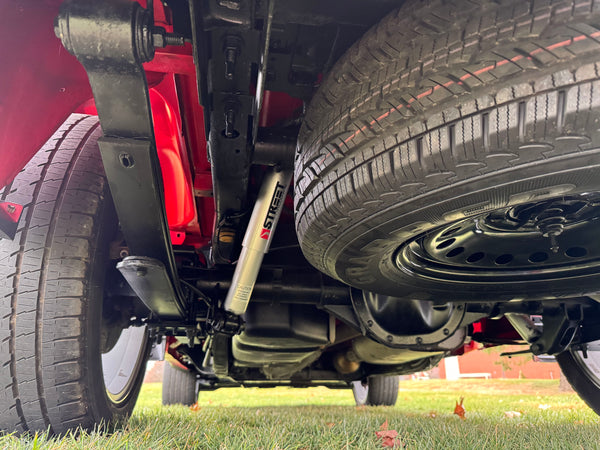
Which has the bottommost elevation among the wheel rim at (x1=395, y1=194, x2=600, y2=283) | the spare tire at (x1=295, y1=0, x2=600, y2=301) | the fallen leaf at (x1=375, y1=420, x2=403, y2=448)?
the fallen leaf at (x1=375, y1=420, x2=403, y2=448)

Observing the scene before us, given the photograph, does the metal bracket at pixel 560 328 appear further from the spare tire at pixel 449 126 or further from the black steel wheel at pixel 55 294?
the black steel wheel at pixel 55 294

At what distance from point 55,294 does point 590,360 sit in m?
2.41

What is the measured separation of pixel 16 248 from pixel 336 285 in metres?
1.06

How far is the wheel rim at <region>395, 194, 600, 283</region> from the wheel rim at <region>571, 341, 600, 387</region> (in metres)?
1.14

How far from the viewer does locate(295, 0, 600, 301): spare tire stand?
59 centimetres

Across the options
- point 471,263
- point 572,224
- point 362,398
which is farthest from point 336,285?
point 362,398

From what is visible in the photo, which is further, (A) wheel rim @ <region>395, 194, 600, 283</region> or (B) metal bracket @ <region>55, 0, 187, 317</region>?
(A) wheel rim @ <region>395, 194, 600, 283</region>

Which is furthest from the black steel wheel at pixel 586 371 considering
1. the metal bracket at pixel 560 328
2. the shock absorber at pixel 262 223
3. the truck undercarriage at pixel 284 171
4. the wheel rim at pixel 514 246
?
the shock absorber at pixel 262 223

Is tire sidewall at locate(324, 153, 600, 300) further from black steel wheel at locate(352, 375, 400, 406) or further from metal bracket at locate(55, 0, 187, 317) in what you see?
black steel wheel at locate(352, 375, 400, 406)

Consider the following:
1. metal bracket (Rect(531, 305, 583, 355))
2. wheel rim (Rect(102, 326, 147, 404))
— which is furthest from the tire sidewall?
wheel rim (Rect(102, 326, 147, 404))

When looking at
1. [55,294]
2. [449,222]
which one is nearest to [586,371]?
[449,222]

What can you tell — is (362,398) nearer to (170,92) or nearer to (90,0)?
(170,92)

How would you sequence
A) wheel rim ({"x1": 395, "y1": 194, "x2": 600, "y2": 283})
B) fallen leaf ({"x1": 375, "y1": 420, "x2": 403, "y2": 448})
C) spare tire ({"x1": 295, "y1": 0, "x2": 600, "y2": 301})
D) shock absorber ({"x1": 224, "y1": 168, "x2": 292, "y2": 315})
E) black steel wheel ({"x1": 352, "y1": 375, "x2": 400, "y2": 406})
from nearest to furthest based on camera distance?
spare tire ({"x1": 295, "y1": 0, "x2": 600, "y2": 301}) → wheel rim ({"x1": 395, "y1": 194, "x2": 600, "y2": 283}) → shock absorber ({"x1": 224, "y1": 168, "x2": 292, "y2": 315}) → fallen leaf ({"x1": 375, "y1": 420, "x2": 403, "y2": 448}) → black steel wheel ({"x1": 352, "y1": 375, "x2": 400, "y2": 406})

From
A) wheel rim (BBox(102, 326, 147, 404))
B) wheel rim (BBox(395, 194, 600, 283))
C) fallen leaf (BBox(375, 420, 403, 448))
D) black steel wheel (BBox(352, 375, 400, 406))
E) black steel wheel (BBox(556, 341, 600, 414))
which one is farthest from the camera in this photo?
black steel wheel (BBox(352, 375, 400, 406))
